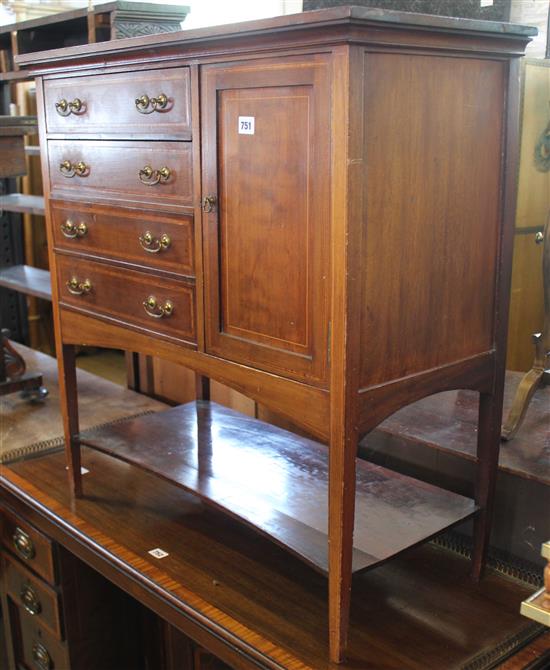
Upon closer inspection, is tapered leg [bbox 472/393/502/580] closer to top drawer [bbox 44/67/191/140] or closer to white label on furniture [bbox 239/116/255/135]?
white label on furniture [bbox 239/116/255/135]

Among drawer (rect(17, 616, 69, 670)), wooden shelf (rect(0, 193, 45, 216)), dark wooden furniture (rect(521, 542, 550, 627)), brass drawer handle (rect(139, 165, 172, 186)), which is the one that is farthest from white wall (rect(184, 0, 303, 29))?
dark wooden furniture (rect(521, 542, 550, 627))

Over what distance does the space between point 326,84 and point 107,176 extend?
2.40ft

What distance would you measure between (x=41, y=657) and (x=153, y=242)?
57.0 inches

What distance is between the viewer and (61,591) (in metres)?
2.36

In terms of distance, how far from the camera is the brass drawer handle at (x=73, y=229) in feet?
6.65

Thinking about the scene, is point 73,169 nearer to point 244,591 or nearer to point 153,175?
point 153,175

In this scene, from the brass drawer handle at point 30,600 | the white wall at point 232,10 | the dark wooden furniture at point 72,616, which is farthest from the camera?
the white wall at point 232,10

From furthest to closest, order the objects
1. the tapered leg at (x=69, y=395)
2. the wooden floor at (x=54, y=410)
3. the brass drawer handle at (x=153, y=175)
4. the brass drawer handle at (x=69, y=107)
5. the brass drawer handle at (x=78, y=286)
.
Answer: the wooden floor at (x=54, y=410), the tapered leg at (x=69, y=395), the brass drawer handle at (x=78, y=286), the brass drawer handle at (x=69, y=107), the brass drawer handle at (x=153, y=175)

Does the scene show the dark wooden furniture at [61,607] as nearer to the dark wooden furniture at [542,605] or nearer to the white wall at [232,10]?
the dark wooden furniture at [542,605]

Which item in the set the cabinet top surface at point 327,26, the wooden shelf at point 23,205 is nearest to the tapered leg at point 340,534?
the cabinet top surface at point 327,26

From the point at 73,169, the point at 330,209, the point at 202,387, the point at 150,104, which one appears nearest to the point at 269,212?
the point at 330,209

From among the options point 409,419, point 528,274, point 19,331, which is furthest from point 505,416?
point 19,331

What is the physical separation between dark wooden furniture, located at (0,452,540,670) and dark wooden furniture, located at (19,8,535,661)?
0.41 ft

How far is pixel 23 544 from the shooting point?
2.49 metres
